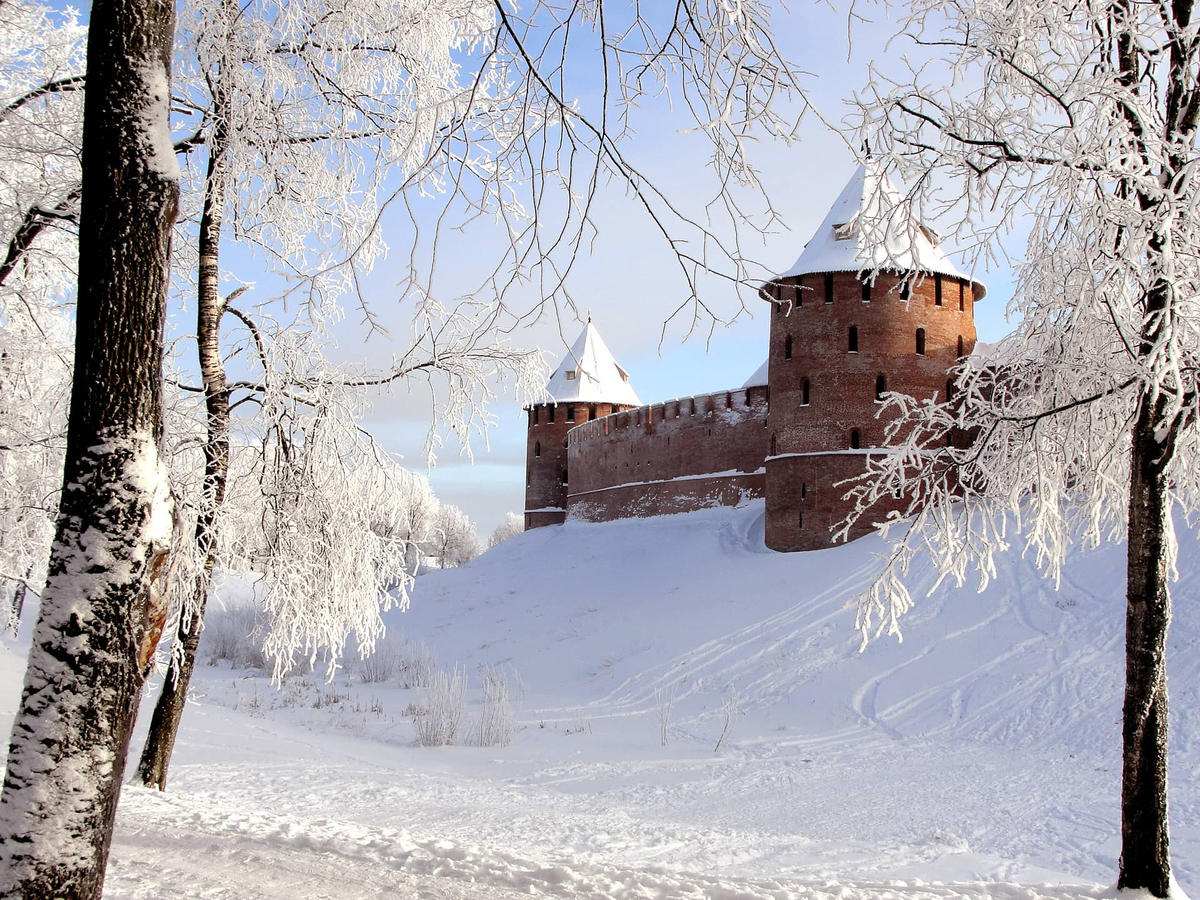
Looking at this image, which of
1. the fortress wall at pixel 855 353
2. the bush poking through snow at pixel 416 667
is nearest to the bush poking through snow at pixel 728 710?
the bush poking through snow at pixel 416 667

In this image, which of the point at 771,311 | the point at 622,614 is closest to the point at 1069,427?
the point at 622,614

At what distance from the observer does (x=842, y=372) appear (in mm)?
17469

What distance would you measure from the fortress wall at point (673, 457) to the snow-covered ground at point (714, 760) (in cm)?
365

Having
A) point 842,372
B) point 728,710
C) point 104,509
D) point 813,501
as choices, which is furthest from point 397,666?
point 104,509

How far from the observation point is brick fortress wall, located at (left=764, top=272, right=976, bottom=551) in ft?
56.9

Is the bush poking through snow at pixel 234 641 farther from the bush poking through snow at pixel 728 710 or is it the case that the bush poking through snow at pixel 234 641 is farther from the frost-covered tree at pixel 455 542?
the frost-covered tree at pixel 455 542

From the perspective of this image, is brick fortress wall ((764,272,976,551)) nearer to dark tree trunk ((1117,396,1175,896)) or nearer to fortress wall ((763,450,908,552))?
fortress wall ((763,450,908,552))

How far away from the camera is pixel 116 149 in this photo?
97.7 inches

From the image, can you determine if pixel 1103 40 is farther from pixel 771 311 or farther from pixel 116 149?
pixel 771 311

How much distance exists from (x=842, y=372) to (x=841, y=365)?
14 cm

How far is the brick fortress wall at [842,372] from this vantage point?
56.9ft

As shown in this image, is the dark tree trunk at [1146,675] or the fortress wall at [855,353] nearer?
the dark tree trunk at [1146,675]

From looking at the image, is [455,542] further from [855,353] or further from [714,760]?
[714,760]

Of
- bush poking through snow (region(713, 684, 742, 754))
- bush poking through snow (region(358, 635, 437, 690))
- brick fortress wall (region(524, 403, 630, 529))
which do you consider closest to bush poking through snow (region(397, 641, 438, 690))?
bush poking through snow (region(358, 635, 437, 690))
